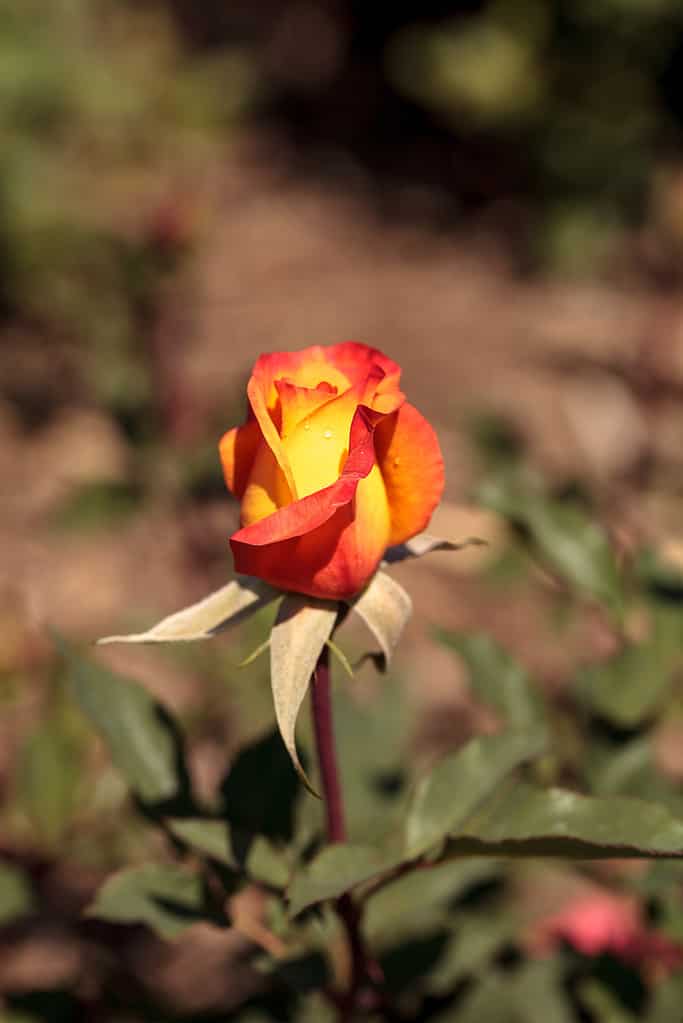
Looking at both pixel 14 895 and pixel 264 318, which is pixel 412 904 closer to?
pixel 14 895

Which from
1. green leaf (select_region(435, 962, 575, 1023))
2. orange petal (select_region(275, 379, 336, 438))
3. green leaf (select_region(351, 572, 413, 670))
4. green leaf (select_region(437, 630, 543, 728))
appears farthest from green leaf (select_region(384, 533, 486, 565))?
green leaf (select_region(435, 962, 575, 1023))

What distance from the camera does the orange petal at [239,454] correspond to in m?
0.72

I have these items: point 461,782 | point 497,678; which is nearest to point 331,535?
point 461,782

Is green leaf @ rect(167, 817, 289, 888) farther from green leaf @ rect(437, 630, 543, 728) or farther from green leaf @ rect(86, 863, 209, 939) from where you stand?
green leaf @ rect(437, 630, 543, 728)

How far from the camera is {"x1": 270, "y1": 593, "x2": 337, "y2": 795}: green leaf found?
0.68 meters

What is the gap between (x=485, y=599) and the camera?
2.59 metres

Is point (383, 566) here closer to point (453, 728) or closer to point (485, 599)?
point (453, 728)

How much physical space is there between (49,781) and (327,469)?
2.22ft

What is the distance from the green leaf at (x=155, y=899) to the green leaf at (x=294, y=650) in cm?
23

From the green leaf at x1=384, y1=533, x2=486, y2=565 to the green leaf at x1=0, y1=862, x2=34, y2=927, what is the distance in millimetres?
571

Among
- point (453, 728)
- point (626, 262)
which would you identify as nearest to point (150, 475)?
point (453, 728)

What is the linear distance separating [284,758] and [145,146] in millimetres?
3071

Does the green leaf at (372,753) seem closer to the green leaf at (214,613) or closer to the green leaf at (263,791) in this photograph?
the green leaf at (263,791)

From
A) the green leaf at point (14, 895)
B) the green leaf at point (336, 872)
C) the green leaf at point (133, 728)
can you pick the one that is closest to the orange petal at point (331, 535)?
the green leaf at point (336, 872)
